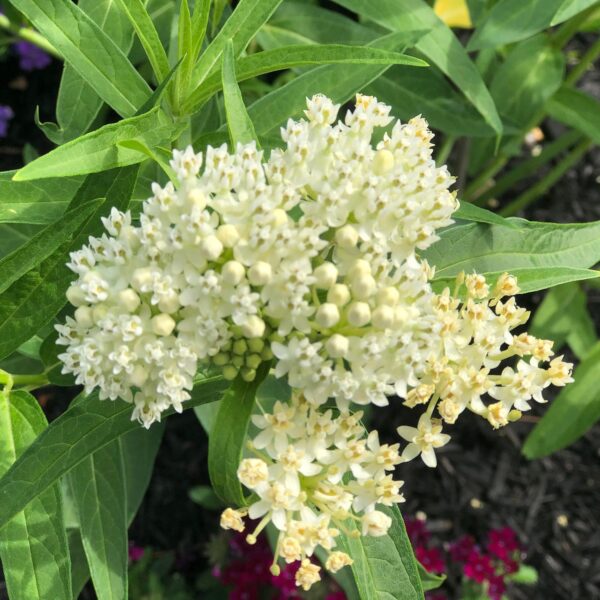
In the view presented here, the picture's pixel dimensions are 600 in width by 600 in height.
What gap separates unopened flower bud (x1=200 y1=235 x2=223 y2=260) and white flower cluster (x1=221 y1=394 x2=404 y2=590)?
0.98ft

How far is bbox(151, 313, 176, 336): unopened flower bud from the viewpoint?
1.28 meters

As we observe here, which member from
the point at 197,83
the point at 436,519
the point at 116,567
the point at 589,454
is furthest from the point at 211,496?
the point at 197,83

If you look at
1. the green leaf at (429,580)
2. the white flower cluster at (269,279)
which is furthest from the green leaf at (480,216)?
the green leaf at (429,580)

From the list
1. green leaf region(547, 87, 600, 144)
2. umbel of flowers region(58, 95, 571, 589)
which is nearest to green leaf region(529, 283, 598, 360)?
green leaf region(547, 87, 600, 144)

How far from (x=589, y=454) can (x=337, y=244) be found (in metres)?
2.58

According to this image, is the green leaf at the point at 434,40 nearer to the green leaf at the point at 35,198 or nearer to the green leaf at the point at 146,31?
the green leaf at the point at 146,31

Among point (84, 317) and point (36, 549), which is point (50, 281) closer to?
point (84, 317)

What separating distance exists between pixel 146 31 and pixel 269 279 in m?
0.62

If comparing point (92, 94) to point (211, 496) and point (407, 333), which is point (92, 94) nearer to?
point (407, 333)

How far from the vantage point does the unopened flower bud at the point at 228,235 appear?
1.28 m

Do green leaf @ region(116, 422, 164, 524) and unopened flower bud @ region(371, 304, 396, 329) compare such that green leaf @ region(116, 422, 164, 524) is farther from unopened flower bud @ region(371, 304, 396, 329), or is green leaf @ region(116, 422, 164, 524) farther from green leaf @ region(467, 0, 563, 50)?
green leaf @ region(467, 0, 563, 50)

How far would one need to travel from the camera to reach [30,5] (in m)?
1.50

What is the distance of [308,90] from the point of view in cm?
174

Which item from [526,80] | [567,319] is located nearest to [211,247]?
[526,80]
